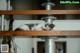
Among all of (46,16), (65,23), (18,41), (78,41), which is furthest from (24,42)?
(46,16)

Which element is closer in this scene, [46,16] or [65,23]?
[46,16]

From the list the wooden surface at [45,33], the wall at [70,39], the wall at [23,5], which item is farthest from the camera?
the wall at [70,39]

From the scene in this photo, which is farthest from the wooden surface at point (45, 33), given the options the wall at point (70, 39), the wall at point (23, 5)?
the wall at point (70, 39)

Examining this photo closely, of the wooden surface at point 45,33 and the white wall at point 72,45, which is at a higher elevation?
the wooden surface at point 45,33

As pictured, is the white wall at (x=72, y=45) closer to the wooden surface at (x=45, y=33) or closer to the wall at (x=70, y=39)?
the wall at (x=70, y=39)

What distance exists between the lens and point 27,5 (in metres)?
1.77

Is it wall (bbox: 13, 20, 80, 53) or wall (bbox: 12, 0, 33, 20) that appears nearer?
wall (bbox: 12, 0, 33, 20)

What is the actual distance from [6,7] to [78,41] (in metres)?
1.68

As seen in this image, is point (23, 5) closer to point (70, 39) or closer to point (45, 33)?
point (45, 33)

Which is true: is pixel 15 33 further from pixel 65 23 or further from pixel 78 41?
pixel 78 41

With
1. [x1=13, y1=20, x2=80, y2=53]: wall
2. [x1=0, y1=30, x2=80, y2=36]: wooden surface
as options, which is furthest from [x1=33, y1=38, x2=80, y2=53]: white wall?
[x1=0, y1=30, x2=80, y2=36]: wooden surface

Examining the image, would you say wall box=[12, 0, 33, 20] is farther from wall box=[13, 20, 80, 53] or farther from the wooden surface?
wall box=[13, 20, 80, 53]

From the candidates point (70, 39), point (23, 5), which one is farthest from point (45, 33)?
point (70, 39)

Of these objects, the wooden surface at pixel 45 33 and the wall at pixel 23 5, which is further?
the wall at pixel 23 5
